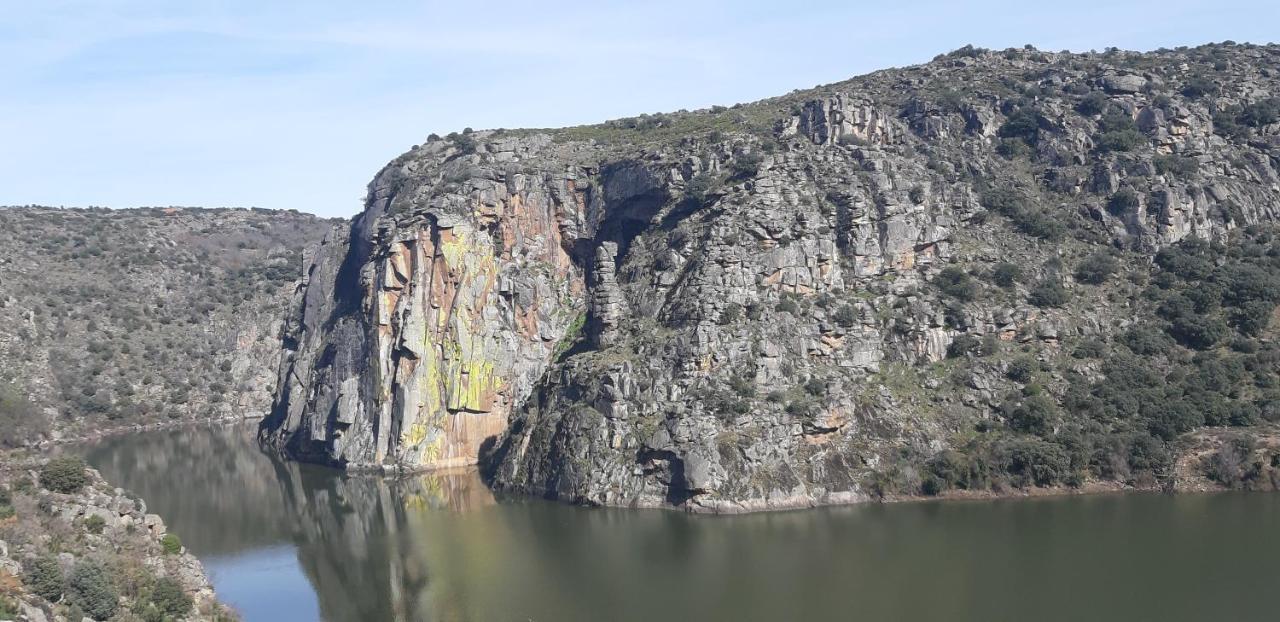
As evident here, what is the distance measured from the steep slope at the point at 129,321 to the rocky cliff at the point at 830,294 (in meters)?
25.5

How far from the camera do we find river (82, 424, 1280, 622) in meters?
51.0

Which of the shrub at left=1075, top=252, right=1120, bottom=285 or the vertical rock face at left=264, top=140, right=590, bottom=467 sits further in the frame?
the vertical rock face at left=264, top=140, right=590, bottom=467

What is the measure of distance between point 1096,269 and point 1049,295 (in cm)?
608

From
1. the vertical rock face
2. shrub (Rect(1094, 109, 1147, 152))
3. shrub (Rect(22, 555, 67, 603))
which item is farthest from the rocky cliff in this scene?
shrub (Rect(22, 555, 67, 603))

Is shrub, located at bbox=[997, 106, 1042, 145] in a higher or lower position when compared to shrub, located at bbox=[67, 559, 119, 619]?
higher

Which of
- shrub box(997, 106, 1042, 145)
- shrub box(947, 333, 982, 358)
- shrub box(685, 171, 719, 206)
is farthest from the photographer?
shrub box(997, 106, 1042, 145)

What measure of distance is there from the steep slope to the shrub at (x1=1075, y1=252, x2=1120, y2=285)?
97678mm

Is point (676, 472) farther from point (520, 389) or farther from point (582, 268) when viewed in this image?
point (582, 268)

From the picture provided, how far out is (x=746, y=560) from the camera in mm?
59750

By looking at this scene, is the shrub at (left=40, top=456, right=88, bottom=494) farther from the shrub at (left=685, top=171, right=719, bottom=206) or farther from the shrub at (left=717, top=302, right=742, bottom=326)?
the shrub at (left=685, top=171, right=719, bottom=206)

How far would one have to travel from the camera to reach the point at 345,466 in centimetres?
9594

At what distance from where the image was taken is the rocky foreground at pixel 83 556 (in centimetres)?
3872

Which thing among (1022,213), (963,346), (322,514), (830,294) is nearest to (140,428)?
(322,514)

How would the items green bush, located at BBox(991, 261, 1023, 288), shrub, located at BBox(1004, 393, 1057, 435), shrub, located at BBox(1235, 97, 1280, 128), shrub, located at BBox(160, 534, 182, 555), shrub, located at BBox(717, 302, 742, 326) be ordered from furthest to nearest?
shrub, located at BBox(1235, 97, 1280, 128) → green bush, located at BBox(991, 261, 1023, 288) → shrub, located at BBox(717, 302, 742, 326) → shrub, located at BBox(1004, 393, 1057, 435) → shrub, located at BBox(160, 534, 182, 555)
